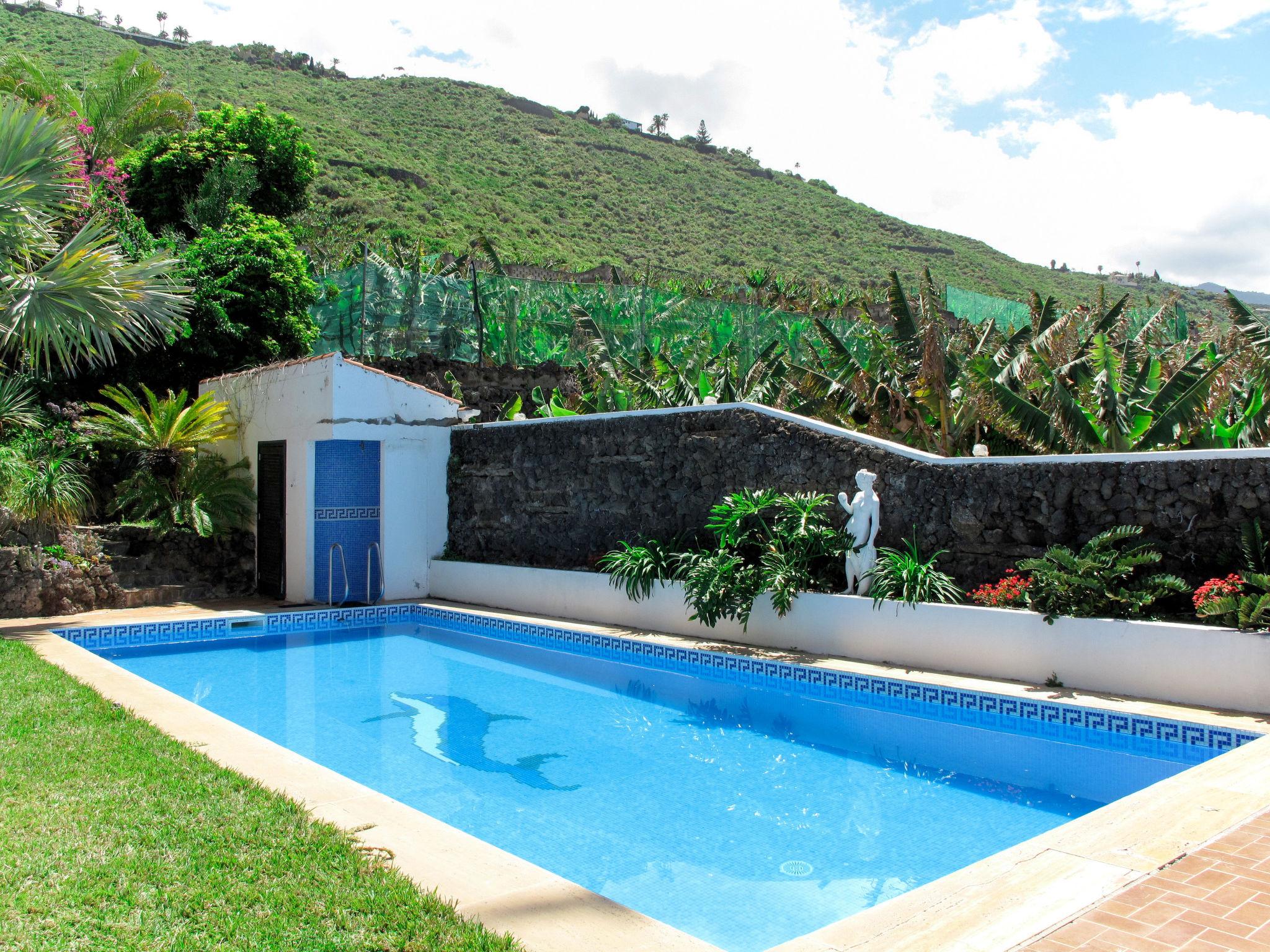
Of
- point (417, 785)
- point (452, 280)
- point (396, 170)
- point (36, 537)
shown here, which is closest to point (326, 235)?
point (396, 170)

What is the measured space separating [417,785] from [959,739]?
4.06 meters

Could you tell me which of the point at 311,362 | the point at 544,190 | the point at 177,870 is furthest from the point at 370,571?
the point at 544,190

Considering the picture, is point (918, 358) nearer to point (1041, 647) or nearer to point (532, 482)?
point (1041, 647)

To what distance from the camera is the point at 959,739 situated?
7.60 m

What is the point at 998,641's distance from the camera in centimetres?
855

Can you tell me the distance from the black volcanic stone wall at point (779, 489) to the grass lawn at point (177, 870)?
267 inches

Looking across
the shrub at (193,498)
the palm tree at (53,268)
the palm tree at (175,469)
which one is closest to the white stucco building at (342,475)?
the shrub at (193,498)

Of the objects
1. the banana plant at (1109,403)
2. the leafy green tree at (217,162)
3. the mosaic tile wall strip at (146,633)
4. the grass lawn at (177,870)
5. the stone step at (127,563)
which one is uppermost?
the leafy green tree at (217,162)

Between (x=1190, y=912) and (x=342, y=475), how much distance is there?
463 inches

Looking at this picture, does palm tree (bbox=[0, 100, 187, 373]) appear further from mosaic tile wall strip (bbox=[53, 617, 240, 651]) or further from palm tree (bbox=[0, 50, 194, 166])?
palm tree (bbox=[0, 50, 194, 166])

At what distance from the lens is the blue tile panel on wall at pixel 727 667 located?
7.16 meters

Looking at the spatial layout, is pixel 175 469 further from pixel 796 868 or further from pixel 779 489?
pixel 796 868

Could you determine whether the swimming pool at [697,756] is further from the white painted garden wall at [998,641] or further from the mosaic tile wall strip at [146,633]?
the white painted garden wall at [998,641]

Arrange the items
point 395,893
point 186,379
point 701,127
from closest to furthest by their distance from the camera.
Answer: point 395,893, point 186,379, point 701,127
